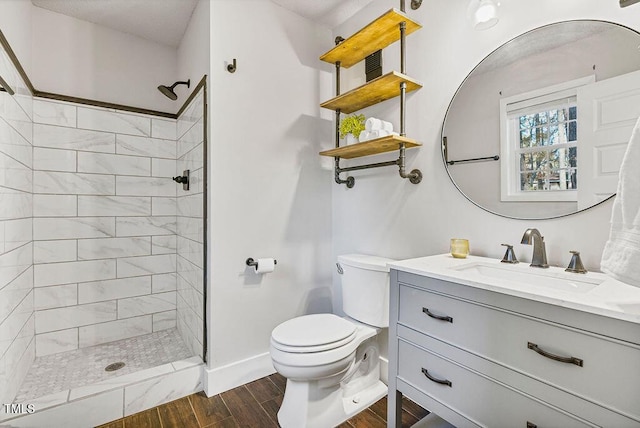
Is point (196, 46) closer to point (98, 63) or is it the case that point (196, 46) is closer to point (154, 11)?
point (154, 11)

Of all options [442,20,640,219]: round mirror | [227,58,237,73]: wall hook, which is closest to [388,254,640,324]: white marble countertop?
[442,20,640,219]: round mirror

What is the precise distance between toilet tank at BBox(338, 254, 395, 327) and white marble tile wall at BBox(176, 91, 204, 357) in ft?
2.93

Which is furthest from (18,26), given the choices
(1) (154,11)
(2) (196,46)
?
(2) (196,46)

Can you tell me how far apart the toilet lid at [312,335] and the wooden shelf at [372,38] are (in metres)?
1.59

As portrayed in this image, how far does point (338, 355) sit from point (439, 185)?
101 centimetres

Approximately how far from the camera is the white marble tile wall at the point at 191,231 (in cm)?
190

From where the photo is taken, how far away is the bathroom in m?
1.52

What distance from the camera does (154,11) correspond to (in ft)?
6.95

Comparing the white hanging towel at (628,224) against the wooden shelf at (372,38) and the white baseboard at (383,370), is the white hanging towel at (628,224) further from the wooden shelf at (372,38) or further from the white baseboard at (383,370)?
the white baseboard at (383,370)

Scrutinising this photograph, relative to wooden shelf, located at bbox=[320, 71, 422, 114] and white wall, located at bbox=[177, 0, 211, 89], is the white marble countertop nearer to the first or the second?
wooden shelf, located at bbox=[320, 71, 422, 114]

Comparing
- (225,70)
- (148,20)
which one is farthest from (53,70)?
(225,70)

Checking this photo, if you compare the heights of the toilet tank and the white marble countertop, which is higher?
the white marble countertop

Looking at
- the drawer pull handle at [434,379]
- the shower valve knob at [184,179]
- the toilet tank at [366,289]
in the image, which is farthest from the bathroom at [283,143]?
the drawer pull handle at [434,379]

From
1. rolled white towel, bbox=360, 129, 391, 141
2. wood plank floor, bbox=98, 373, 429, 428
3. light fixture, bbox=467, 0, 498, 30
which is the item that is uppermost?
light fixture, bbox=467, 0, 498, 30
